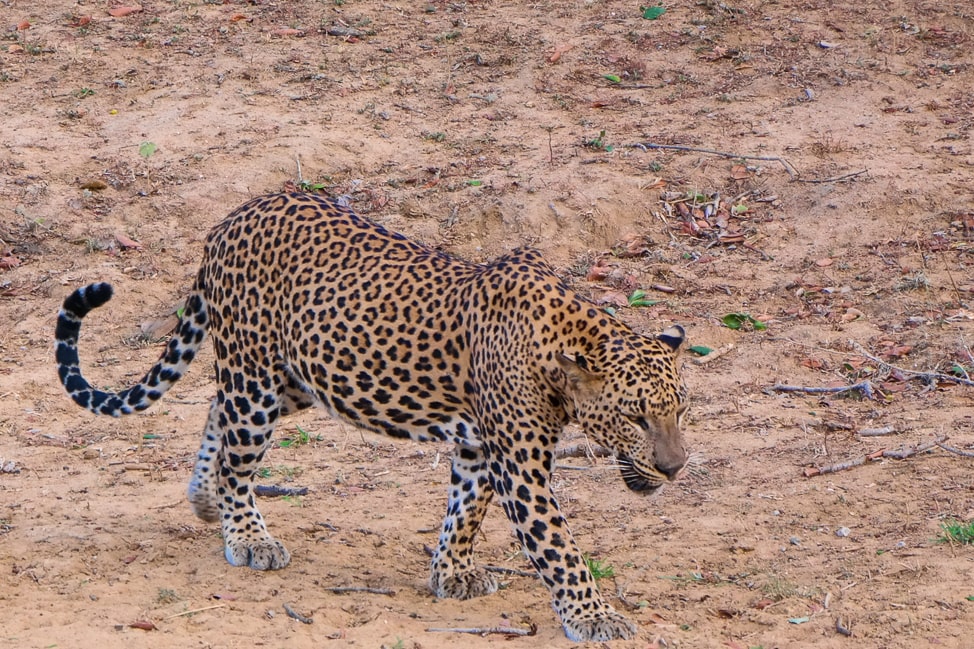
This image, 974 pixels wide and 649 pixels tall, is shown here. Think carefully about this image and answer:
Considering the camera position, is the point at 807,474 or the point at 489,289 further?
the point at 807,474

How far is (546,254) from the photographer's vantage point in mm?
12758

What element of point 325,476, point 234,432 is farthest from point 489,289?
point 325,476

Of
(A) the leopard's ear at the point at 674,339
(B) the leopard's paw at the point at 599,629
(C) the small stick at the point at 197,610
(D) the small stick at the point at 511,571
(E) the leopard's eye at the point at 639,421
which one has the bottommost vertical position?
(D) the small stick at the point at 511,571

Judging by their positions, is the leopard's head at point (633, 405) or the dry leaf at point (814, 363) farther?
the dry leaf at point (814, 363)

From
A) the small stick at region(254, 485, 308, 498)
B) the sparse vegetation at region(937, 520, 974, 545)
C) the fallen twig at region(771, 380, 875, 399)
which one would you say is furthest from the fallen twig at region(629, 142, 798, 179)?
the sparse vegetation at region(937, 520, 974, 545)

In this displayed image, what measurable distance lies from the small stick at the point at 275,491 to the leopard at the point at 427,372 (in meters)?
0.73

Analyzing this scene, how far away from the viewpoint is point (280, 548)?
8.09 m

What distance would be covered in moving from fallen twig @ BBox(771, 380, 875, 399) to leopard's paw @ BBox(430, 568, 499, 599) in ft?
11.4

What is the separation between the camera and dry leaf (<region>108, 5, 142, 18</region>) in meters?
16.5

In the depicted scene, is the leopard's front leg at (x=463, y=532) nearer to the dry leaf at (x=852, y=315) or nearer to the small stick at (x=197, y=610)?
the small stick at (x=197, y=610)

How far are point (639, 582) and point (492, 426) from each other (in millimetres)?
1361

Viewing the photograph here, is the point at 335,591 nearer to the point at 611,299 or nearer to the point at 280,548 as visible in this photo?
the point at 280,548

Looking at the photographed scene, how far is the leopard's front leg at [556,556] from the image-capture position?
6.91 meters

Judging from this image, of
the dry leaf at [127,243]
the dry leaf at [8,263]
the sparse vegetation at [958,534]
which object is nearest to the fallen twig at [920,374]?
the sparse vegetation at [958,534]
